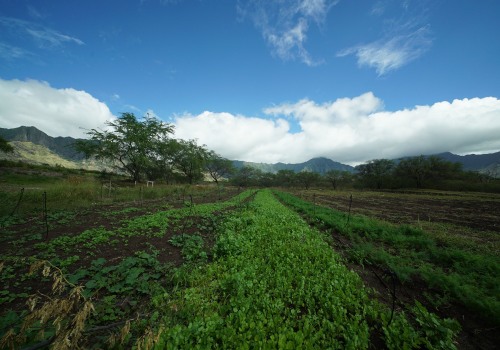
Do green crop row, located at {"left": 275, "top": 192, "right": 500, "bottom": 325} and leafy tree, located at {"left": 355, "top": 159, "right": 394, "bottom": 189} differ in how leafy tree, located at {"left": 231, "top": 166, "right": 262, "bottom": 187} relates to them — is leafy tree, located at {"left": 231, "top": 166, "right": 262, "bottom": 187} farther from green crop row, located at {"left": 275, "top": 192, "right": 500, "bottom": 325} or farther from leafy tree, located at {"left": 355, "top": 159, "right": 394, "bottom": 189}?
green crop row, located at {"left": 275, "top": 192, "right": 500, "bottom": 325}

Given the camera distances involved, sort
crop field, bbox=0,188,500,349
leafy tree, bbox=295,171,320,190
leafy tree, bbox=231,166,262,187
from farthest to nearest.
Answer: leafy tree, bbox=231,166,262,187 < leafy tree, bbox=295,171,320,190 < crop field, bbox=0,188,500,349

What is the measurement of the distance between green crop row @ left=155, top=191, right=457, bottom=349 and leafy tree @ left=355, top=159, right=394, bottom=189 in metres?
93.2

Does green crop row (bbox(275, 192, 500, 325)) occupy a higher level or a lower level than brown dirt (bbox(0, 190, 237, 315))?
lower

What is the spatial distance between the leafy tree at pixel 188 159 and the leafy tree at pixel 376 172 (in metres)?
73.1

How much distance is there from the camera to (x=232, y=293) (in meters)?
4.62

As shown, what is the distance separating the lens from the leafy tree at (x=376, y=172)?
8350 centimetres

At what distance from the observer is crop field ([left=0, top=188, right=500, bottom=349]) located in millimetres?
3270

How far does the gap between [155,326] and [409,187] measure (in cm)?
9750

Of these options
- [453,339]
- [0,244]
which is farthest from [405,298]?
[0,244]

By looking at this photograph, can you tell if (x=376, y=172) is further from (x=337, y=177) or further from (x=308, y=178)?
(x=308, y=178)

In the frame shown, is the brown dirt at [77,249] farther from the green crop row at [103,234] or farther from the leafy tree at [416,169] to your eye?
the leafy tree at [416,169]

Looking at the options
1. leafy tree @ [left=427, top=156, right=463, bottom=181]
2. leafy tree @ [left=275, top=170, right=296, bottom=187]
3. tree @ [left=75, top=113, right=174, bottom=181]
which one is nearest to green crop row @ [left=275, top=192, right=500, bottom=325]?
tree @ [left=75, top=113, right=174, bottom=181]

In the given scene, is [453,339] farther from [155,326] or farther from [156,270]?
[156,270]

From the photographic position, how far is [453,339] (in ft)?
13.1
